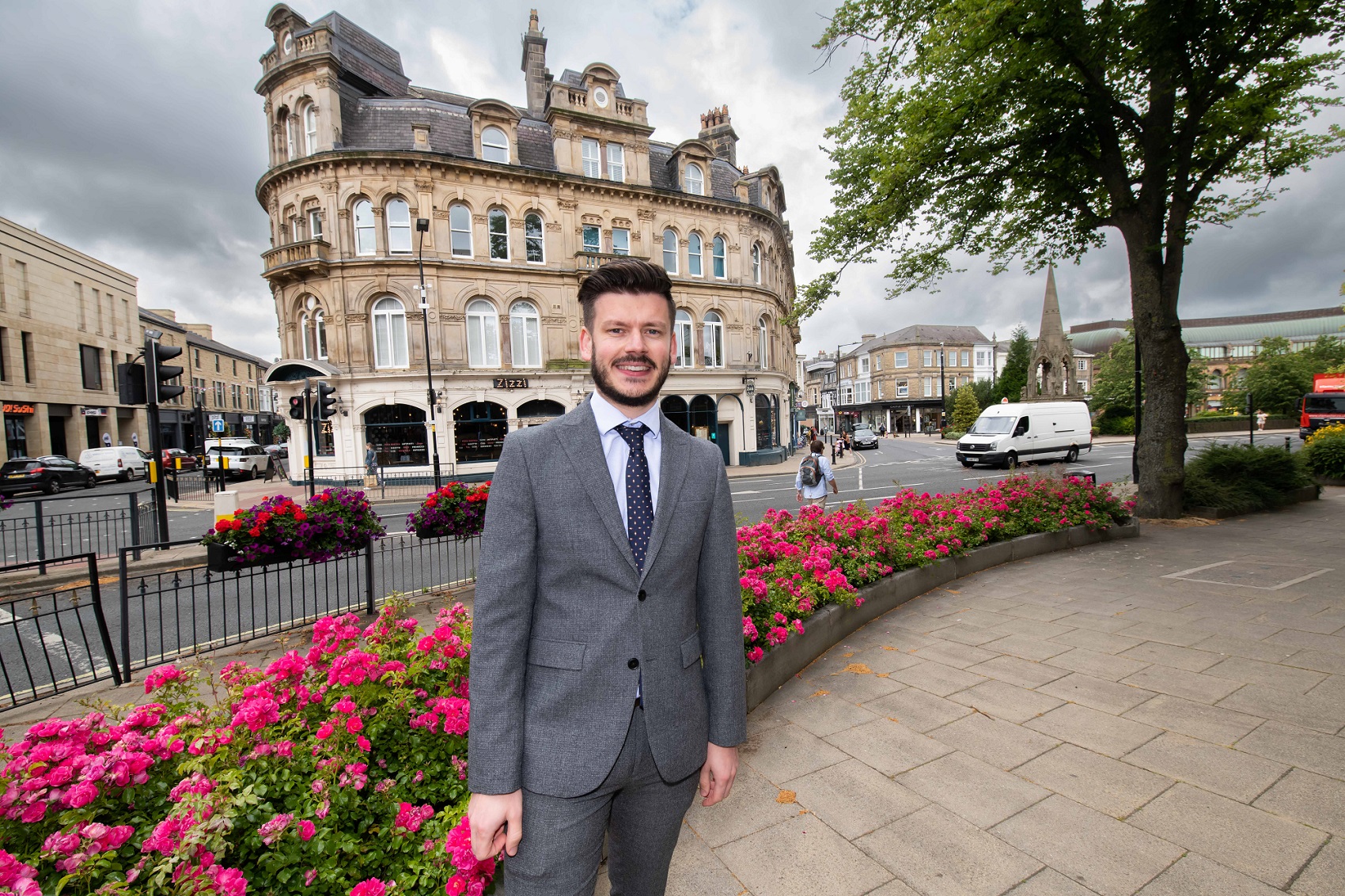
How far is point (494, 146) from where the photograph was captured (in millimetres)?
23000

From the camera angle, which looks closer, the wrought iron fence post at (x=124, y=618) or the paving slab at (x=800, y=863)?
the paving slab at (x=800, y=863)

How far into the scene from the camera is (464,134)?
902 inches

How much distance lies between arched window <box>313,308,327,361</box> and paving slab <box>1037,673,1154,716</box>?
25.4m

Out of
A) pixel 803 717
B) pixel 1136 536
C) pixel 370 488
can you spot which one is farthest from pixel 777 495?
pixel 370 488

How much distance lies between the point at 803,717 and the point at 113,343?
2002 inches

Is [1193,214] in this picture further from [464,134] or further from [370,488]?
[370,488]

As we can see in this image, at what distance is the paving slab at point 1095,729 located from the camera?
10.7 ft

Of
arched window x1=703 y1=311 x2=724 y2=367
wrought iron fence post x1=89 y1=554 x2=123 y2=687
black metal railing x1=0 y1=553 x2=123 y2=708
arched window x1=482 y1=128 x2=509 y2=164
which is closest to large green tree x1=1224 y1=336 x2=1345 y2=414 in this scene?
arched window x1=703 y1=311 x2=724 y2=367

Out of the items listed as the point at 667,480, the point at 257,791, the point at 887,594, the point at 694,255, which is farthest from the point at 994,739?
the point at 694,255

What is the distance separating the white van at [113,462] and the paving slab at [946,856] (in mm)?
36411

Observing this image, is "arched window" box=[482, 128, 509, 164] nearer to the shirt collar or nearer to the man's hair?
the man's hair

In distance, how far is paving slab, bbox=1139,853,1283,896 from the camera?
2.22m

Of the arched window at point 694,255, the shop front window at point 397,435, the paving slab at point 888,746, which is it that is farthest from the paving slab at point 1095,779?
the arched window at point 694,255

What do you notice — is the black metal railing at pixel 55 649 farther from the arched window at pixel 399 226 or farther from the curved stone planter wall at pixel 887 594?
the arched window at pixel 399 226
